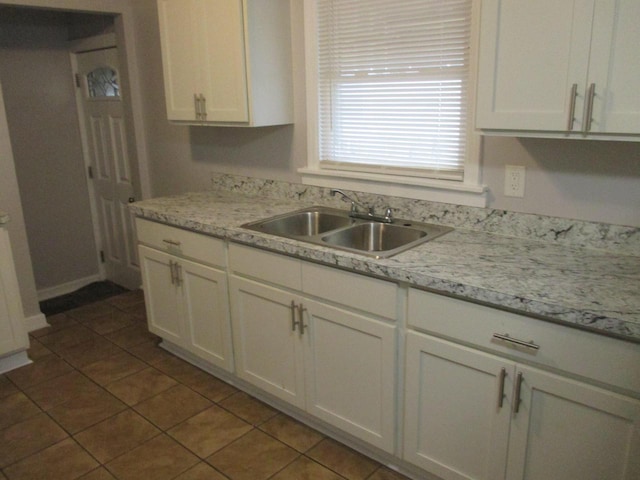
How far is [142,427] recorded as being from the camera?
2529 mm

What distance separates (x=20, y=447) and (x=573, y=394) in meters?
2.33

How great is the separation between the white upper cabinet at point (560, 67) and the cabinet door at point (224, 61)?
4.24 feet

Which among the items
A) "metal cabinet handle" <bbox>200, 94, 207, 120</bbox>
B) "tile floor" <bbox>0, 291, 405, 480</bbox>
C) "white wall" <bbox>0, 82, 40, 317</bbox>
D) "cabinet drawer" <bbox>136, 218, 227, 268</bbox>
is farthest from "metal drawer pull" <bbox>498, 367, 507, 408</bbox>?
"white wall" <bbox>0, 82, 40, 317</bbox>

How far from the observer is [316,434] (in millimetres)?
2428

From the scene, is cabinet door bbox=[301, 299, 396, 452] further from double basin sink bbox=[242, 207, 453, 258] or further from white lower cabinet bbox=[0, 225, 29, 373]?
white lower cabinet bbox=[0, 225, 29, 373]

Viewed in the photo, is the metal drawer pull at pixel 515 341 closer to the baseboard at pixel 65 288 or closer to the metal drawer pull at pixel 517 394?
the metal drawer pull at pixel 517 394

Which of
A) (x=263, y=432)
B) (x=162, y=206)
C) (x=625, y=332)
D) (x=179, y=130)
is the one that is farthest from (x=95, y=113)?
(x=625, y=332)

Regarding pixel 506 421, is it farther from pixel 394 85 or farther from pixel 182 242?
pixel 182 242

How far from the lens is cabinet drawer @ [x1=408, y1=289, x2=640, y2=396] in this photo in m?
1.45

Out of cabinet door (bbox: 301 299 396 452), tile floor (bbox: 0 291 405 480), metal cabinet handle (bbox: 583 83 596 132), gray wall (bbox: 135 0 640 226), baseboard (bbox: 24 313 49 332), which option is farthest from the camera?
baseboard (bbox: 24 313 49 332)

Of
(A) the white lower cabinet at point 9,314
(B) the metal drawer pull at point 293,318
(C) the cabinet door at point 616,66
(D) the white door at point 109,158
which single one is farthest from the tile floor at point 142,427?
(C) the cabinet door at point 616,66

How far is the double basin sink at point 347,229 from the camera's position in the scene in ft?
7.57

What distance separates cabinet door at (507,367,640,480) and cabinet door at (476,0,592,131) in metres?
0.82

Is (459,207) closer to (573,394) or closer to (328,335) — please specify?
(328,335)
